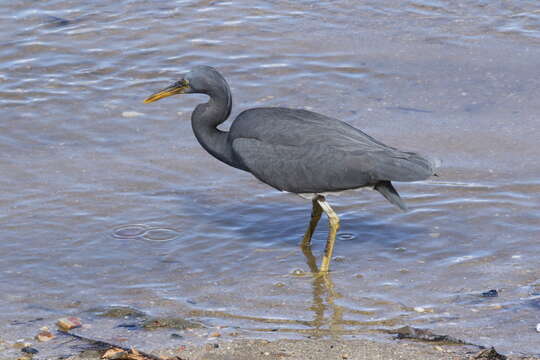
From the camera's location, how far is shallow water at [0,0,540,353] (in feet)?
20.3

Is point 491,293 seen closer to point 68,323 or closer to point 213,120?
point 213,120

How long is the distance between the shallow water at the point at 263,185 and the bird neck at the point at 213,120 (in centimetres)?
66

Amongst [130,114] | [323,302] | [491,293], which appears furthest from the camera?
[130,114]

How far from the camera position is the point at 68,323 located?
223 inches

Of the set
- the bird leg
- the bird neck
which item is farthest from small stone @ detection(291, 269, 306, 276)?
the bird neck

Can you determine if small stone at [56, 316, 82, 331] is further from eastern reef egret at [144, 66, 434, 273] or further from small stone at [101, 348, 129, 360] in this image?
eastern reef egret at [144, 66, 434, 273]

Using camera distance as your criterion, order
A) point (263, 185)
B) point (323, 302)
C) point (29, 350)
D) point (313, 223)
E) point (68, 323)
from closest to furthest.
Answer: point (29, 350) < point (68, 323) < point (323, 302) < point (313, 223) < point (263, 185)

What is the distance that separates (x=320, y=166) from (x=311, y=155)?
0.11 meters

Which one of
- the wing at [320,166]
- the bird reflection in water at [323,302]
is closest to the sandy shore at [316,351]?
the bird reflection in water at [323,302]

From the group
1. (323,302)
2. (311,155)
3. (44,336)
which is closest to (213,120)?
(311,155)

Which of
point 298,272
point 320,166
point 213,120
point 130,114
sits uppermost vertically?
point 213,120

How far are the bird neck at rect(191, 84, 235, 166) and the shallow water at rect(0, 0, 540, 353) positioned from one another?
66 cm

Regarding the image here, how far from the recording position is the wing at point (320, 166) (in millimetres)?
6477

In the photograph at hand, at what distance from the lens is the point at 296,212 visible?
25.4 feet
